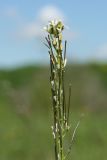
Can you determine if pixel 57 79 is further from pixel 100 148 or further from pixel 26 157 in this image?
pixel 100 148

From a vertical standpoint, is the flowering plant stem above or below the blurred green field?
above

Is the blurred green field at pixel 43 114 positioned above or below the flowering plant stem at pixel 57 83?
below

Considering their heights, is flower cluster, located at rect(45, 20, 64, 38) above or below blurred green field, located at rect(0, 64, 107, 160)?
above

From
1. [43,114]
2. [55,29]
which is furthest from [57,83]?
[43,114]

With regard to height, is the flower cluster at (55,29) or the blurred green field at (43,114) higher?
the flower cluster at (55,29)

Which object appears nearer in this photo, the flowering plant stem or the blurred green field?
the flowering plant stem

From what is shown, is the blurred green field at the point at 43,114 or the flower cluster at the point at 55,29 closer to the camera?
the flower cluster at the point at 55,29

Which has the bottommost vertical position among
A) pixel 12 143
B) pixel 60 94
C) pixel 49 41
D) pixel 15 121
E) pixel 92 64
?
pixel 92 64

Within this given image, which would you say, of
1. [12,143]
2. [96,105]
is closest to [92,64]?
[96,105]

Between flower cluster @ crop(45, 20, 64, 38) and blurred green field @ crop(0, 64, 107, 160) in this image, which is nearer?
flower cluster @ crop(45, 20, 64, 38)
